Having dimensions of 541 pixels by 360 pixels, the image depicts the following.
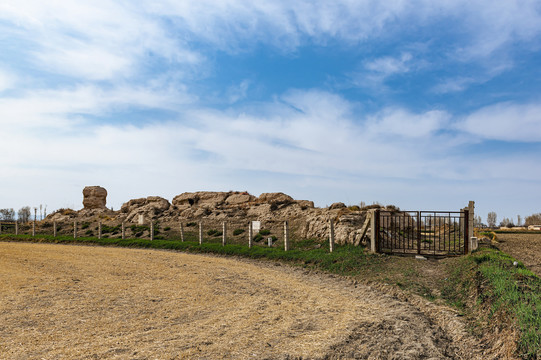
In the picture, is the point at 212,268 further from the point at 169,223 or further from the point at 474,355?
the point at 169,223

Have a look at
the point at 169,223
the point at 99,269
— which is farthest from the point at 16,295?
the point at 169,223

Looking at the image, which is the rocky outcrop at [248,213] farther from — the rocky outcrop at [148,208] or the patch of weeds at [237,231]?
the patch of weeds at [237,231]

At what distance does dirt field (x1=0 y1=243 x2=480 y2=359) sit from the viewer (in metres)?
6.87

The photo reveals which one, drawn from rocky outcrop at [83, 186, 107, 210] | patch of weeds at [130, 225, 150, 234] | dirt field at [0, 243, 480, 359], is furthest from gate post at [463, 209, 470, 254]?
rocky outcrop at [83, 186, 107, 210]

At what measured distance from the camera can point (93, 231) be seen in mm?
43156

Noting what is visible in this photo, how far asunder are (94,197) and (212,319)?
74338 millimetres

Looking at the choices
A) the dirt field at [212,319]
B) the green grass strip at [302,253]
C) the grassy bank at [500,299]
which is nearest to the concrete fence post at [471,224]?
the grassy bank at [500,299]

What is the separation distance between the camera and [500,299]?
29.2ft

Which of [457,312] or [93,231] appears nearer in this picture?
[457,312]

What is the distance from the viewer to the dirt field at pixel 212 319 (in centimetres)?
687

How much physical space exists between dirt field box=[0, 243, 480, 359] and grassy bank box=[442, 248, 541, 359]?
782 mm

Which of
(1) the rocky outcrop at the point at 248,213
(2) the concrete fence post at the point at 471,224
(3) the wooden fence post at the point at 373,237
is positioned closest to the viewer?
(2) the concrete fence post at the point at 471,224

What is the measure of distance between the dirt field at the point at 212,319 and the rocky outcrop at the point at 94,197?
64.2m

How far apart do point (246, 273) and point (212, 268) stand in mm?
1903
